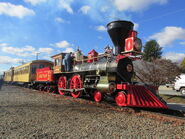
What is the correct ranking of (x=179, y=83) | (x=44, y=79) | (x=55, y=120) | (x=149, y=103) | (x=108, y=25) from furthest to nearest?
1. (x=179, y=83)
2. (x=44, y=79)
3. (x=108, y=25)
4. (x=149, y=103)
5. (x=55, y=120)

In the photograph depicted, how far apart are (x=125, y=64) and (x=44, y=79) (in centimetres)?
881

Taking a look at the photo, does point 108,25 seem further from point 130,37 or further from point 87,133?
point 87,133

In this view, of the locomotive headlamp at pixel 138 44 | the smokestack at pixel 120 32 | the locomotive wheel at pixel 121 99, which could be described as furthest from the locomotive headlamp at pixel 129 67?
the locomotive wheel at pixel 121 99

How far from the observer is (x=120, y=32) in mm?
8414

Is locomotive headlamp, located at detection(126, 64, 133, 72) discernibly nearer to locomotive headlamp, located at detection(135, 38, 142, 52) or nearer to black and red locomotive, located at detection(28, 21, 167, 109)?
Answer: black and red locomotive, located at detection(28, 21, 167, 109)

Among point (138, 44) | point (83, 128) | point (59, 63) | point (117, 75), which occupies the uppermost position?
point (138, 44)

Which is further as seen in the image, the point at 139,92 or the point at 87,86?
the point at 87,86

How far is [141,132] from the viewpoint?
3.99 metres

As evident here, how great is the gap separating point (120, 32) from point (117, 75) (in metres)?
2.28

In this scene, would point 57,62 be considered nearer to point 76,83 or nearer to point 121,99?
point 76,83

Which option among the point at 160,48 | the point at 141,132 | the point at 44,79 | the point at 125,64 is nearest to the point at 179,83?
the point at 125,64

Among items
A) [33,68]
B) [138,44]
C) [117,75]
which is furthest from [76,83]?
[33,68]

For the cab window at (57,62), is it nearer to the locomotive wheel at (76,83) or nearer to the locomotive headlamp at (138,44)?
the locomotive wheel at (76,83)

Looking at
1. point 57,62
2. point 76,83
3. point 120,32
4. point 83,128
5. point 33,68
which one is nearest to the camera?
point 83,128
